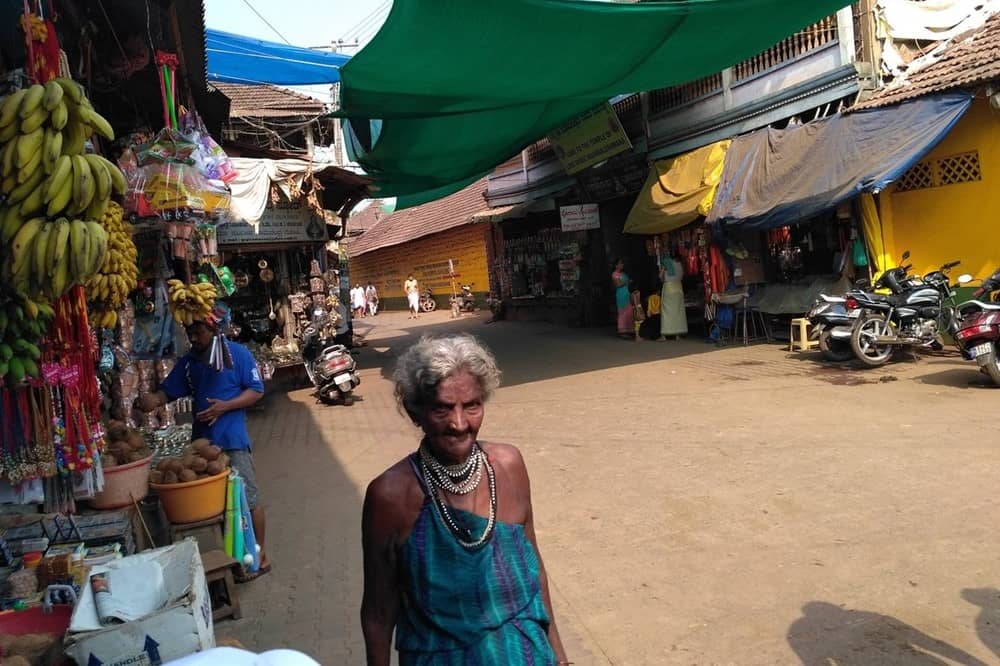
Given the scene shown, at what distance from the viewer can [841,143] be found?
33.6 feet

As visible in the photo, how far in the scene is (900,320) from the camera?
9320 mm

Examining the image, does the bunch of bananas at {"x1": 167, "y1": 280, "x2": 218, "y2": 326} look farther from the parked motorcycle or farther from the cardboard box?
the parked motorcycle

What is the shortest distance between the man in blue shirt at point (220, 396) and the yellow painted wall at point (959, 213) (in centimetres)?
927

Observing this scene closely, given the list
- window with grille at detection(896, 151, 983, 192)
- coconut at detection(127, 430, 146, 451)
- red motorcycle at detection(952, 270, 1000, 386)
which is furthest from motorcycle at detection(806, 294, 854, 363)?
coconut at detection(127, 430, 146, 451)

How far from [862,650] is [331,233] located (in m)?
13.6

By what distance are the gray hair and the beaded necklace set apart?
0.13 m

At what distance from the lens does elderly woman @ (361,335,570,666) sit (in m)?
1.80

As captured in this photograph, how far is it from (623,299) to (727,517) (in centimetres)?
1072

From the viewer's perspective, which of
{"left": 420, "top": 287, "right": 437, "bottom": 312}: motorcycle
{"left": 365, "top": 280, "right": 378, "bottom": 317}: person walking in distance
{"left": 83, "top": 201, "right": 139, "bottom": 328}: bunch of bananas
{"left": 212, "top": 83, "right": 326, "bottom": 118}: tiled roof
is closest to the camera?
{"left": 83, "top": 201, "right": 139, "bottom": 328}: bunch of bananas

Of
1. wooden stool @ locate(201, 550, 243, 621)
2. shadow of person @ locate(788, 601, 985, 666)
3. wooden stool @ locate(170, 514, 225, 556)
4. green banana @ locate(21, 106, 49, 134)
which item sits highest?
green banana @ locate(21, 106, 49, 134)

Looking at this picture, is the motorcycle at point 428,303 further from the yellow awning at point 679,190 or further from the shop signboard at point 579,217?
the yellow awning at point 679,190

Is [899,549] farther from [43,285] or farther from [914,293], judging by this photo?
[914,293]

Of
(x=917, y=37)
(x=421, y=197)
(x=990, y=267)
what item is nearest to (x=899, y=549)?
(x=990, y=267)

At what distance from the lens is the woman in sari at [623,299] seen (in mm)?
15244
